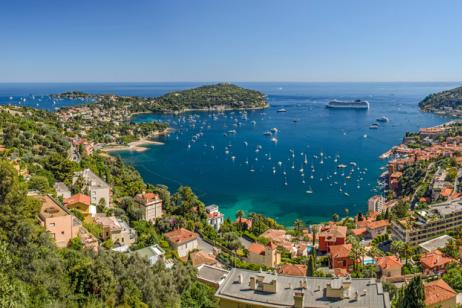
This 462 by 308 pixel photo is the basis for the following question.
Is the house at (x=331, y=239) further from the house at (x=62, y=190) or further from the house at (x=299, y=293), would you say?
the house at (x=299, y=293)

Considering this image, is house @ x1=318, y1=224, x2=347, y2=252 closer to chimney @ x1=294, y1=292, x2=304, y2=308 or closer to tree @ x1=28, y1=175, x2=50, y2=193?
tree @ x1=28, y1=175, x2=50, y2=193

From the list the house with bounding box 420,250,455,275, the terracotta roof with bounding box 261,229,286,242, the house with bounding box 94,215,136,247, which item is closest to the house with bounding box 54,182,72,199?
the house with bounding box 94,215,136,247

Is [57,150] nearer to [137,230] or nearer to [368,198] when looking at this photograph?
[137,230]

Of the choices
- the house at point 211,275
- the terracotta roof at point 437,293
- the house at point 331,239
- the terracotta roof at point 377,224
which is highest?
the terracotta roof at point 437,293

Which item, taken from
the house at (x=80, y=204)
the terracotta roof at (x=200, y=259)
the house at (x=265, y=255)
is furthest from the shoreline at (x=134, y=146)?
the terracotta roof at (x=200, y=259)

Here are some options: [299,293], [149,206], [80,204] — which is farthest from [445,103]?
[299,293]

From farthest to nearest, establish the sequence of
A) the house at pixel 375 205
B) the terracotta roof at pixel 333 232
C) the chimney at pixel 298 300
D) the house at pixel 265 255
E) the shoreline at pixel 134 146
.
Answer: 1. the shoreline at pixel 134 146
2. the house at pixel 375 205
3. the terracotta roof at pixel 333 232
4. the house at pixel 265 255
5. the chimney at pixel 298 300

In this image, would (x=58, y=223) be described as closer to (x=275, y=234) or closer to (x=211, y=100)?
(x=275, y=234)
